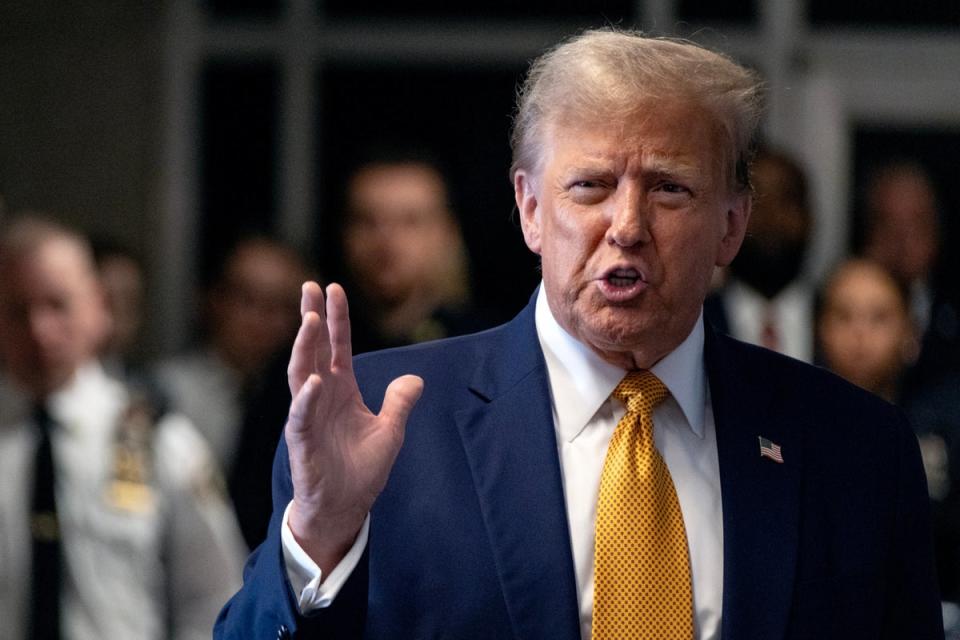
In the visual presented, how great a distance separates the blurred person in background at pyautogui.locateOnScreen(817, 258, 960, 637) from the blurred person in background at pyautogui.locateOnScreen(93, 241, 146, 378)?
6.99 ft

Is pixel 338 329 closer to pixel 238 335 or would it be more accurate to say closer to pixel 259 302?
pixel 259 302

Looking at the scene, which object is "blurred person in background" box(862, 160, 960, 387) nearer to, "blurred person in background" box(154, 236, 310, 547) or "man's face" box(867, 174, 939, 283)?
"man's face" box(867, 174, 939, 283)

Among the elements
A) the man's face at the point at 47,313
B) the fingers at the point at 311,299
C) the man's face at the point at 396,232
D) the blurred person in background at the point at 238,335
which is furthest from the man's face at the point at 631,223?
the blurred person in background at the point at 238,335

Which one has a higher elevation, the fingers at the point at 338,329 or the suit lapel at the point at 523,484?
the fingers at the point at 338,329

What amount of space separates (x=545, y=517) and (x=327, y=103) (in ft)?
16.5

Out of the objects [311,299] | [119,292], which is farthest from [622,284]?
[119,292]

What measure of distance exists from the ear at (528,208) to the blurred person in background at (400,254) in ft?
6.00

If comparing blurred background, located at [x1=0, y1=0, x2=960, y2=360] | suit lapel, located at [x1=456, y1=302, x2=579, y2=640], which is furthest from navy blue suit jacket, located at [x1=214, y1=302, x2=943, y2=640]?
blurred background, located at [x1=0, y1=0, x2=960, y2=360]

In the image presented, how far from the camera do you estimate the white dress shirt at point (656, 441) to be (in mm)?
2285

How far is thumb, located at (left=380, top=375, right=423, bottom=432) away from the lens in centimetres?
220

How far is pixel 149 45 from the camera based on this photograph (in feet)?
22.7

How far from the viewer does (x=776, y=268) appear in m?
4.62

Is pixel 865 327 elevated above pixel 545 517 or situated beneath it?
situated beneath

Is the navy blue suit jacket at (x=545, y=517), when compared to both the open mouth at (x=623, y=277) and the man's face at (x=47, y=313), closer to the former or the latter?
the open mouth at (x=623, y=277)
